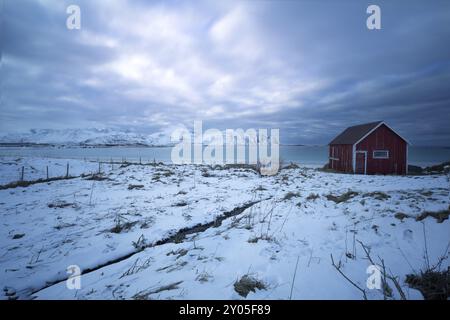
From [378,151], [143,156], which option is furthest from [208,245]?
[143,156]

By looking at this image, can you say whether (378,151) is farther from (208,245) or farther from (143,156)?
(143,156)

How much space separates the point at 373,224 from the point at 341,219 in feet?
2.82

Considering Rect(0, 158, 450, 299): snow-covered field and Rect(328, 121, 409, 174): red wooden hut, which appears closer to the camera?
Rect(0, 158, 450, 299): snow-covered field

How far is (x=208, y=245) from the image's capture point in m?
4.72

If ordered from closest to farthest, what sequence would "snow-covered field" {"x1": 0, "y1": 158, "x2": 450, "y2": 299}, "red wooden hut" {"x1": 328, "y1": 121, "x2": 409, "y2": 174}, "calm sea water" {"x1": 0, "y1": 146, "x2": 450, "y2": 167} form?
"snow-covered field" {"x1": 0, "y1": 158, "x2": 450, "y2": 299} → "red wooden hut" {"x1": 328, "y1": 121, "x2": 409, "y2": 174} → "calm sea water" {"x1": 0, "y1": 146, "x2": 450, "y2": 167}

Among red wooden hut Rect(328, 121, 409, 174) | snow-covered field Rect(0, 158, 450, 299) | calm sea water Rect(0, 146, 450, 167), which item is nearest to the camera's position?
snow-covered field Rect(0, 158, 450, 299)

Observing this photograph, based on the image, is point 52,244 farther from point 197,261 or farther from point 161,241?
point 197,261

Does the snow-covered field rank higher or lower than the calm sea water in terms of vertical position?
lower

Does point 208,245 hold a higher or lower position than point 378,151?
lower

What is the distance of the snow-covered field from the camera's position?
3209 millimetres

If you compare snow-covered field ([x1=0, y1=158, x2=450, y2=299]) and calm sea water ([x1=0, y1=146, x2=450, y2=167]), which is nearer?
snow-covered field ([x1=0, y1=158, x2=450, y2=299])

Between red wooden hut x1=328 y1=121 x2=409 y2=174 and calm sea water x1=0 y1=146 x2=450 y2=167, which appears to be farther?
calm sea water x1=0 y1=146 x2=450 y2=167

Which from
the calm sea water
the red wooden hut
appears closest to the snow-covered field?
the red wooden hut

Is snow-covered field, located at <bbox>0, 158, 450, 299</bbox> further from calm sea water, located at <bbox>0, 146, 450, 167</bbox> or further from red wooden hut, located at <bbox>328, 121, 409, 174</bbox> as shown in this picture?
calm sea water, located at <bbox>0, 146, 450, 167</bbox>
